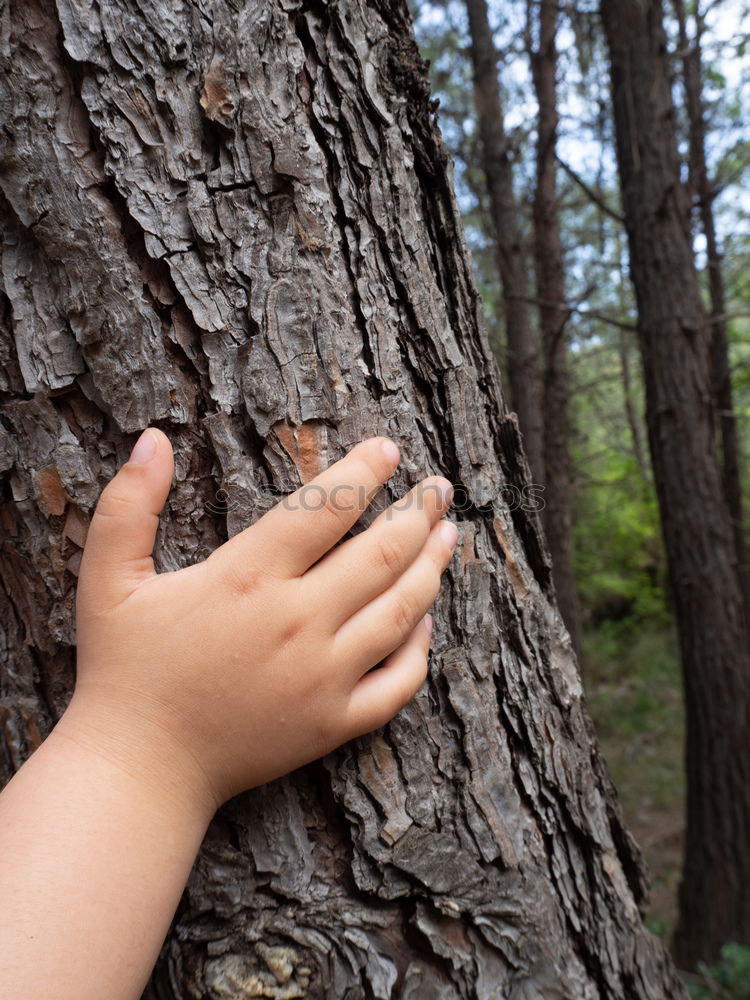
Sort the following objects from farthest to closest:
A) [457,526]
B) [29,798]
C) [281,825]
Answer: [457,526], [281,825], [29,798]

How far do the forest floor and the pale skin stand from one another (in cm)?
387

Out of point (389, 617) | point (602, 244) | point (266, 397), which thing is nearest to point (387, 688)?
point (389, 617)

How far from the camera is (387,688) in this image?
883 mm

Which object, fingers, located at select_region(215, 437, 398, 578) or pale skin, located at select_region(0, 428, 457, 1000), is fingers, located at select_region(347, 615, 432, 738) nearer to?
pale skin, located at select_region(0, 428, 457, 1000)

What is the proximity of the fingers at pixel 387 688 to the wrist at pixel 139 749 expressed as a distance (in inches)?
8.4

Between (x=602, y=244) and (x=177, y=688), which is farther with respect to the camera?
(x=602, y=244)

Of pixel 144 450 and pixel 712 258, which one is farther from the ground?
pixel 712 258

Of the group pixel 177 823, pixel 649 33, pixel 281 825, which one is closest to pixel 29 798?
pixel 177 823

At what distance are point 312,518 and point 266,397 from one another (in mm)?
186

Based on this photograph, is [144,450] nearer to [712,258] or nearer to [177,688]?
[177,688]

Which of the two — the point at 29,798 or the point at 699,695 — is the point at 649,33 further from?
the point at 29,798

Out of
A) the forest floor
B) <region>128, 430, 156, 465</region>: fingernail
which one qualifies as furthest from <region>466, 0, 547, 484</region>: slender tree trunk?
<region>128, 430, 156, 465</region>: fingernail

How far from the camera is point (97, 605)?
84 centimetres

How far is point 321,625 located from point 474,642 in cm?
27
